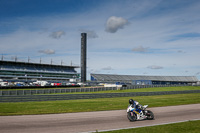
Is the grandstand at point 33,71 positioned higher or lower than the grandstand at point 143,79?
higher

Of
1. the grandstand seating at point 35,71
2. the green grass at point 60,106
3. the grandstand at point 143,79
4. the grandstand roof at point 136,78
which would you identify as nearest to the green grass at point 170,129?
the green grass at point 60,106

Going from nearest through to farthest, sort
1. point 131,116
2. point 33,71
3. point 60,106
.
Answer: point 131,116 → point 60,106 → point 33,71

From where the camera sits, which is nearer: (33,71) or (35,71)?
(33,71)

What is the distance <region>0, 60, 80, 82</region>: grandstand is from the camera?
10719 cm

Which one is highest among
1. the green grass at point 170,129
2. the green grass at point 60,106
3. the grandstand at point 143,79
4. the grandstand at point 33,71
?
the grandstand at point 33,71

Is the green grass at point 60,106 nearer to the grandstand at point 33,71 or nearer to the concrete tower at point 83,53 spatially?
the grandstand at point 33,71

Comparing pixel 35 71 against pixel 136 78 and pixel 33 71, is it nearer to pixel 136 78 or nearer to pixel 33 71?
pixel 33 71

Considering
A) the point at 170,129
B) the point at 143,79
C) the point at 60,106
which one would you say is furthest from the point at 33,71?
the point at 170,129

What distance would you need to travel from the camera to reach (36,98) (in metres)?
25.6

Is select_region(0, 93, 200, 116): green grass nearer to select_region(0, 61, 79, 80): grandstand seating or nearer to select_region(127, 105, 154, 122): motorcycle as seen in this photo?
select_region(127, 105, 154, 122): motorcycle

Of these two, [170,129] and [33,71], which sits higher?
[33,71]

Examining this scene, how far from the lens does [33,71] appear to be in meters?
117

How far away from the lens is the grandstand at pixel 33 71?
352ft

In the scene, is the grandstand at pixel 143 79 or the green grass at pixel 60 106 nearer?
the green grass at pixel 60 106
